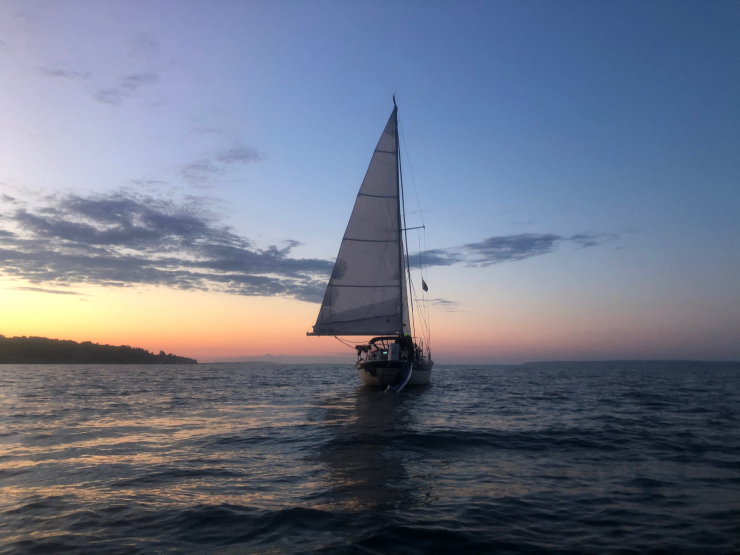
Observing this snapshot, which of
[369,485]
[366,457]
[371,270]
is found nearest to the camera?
[369,485]

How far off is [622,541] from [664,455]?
667 centimetres

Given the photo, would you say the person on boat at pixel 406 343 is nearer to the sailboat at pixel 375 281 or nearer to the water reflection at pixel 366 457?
the sailboat at pixel 375 281

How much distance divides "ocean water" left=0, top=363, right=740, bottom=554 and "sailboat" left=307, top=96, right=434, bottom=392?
13624mm

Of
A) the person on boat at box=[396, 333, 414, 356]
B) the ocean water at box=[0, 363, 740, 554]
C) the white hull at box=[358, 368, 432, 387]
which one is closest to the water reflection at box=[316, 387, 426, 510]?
the ocean water at box=[0, 363, 740, 554]

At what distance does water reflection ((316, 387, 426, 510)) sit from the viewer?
7859mm

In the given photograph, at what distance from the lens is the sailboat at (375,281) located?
100ft

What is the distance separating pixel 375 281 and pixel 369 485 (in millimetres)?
22911

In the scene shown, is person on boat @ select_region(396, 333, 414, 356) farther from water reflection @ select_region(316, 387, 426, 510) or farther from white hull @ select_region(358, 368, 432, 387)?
water reflection @ select_region(316, 387, 426, 510)

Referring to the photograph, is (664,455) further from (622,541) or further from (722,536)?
(622,541)

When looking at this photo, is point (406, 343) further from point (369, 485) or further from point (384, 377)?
point (369, 485)

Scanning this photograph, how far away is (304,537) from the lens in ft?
19.9

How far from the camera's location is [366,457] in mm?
11102

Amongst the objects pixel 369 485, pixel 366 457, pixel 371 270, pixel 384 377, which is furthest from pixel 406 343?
pixel 369 485

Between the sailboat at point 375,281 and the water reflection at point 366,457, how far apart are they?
9808 mm
